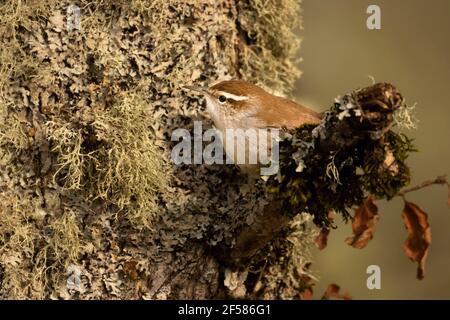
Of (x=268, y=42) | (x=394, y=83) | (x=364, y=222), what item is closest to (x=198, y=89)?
(x=268, y=42)

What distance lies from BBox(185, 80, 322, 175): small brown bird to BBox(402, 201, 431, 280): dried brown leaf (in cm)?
82

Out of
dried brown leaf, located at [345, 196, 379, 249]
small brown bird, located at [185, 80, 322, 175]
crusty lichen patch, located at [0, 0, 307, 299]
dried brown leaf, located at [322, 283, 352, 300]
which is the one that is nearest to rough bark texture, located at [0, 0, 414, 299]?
crusty lichen patch, located at [0, 0, 307, 299]

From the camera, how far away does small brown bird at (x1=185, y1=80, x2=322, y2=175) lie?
3.51 meters

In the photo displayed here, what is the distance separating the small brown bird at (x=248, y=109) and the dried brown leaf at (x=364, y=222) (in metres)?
0.74

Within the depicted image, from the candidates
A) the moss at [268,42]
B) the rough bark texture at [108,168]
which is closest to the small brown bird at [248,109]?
the rough bark texture at [108,168]

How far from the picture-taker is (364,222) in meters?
2.88

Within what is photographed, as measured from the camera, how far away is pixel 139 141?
3.38 metres

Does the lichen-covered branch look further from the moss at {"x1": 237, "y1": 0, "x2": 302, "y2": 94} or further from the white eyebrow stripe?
the moss at {"x1": 237, "y1": 0, "x2": 302, "y2": 94}

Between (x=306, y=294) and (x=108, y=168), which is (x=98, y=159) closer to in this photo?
(x=108, y=168)

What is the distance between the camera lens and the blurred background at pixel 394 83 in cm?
552

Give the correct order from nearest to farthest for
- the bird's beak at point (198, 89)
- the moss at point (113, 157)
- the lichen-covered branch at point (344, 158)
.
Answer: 1. the lichen-covered branch at point (344, 158)
2. the moss at point (113, 157)
3. the bird's beak at point (198, 89)

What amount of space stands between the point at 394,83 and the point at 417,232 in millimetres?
3149

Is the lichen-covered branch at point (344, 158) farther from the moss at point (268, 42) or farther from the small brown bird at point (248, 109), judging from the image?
the moss at point (268, 42)
